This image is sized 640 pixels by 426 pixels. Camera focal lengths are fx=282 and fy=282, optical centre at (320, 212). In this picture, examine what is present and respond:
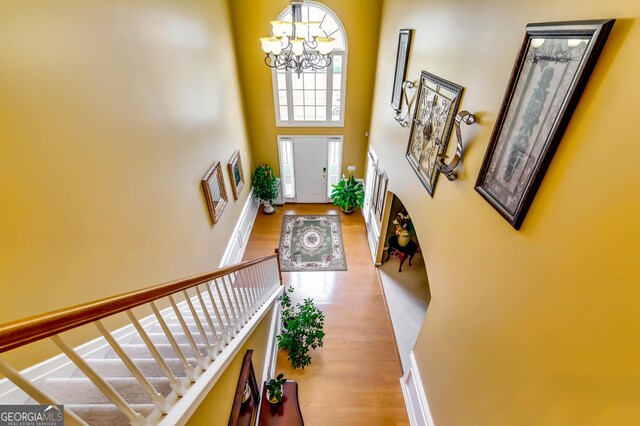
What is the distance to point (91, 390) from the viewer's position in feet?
4.42

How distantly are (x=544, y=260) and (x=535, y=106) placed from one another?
2.30ft

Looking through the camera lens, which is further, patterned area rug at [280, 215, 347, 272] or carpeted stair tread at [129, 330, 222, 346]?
patterned area rug at [280, 215, 347, 272]

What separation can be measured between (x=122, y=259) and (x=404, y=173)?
9.78ft

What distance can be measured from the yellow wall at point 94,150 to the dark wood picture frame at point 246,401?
41.7 inches

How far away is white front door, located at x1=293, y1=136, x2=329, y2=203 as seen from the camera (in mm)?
6309

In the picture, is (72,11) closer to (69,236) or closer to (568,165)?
(69,236)

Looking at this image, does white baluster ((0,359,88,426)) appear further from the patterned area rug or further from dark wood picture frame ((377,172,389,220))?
the patterned area rug

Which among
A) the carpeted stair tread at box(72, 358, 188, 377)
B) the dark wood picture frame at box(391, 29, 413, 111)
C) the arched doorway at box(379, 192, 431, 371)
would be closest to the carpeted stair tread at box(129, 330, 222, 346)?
the carpeted stair tread at box(72, 358, 188, 377)

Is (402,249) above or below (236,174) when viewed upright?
below

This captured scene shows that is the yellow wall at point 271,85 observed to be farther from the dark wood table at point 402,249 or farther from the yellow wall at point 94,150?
the dark wood table at point 402,249

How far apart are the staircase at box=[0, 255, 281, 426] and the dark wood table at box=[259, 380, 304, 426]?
107cm

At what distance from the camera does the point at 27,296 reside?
143cm

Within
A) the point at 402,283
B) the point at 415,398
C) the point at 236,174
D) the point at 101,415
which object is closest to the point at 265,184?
the point at 236,174

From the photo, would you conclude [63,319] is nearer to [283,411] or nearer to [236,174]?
[283,411]
